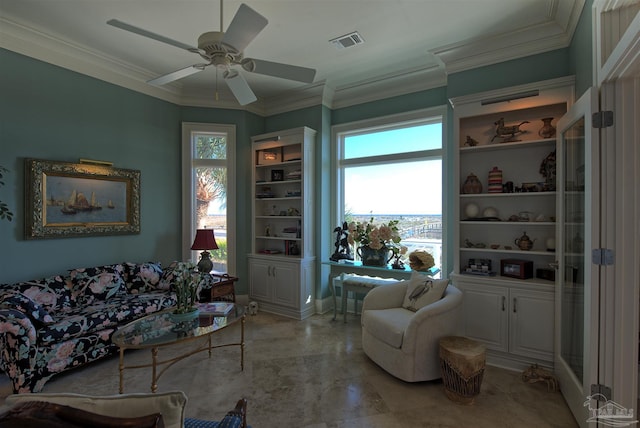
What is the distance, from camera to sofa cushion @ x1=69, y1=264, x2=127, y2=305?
3227 millimetres

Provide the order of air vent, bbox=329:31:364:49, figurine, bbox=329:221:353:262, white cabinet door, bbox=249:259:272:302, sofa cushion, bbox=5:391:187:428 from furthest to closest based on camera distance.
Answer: white cabinet door, bbox=249:259:272:302, figurine, bbox=329:221:353:262, air vent, bbox=329:31:364:49, sofa cushion, bbox=5:391:187:428

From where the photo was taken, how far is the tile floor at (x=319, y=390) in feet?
7.07

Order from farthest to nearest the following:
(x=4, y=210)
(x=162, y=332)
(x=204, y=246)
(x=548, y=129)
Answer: (x=204, y=246) < (x=548, y=129) < (x=4, y=210) < (x=162, y=332)

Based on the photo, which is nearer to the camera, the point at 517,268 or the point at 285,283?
the point at 517,268

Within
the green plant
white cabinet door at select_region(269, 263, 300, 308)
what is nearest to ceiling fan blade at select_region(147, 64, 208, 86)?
the green plant

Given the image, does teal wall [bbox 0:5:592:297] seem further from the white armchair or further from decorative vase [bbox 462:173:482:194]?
the white armchair

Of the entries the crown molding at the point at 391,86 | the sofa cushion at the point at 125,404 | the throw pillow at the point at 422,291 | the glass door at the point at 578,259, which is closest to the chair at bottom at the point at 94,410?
the sofa cushion at the point at 125,404

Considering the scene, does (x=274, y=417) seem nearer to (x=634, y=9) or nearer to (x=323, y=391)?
(x=323, y=391)

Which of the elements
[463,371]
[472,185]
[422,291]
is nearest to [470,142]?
[472,185]

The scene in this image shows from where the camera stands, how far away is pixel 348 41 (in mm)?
3205

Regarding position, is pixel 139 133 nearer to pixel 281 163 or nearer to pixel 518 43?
pixel 281 163

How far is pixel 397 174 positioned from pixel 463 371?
2.59m

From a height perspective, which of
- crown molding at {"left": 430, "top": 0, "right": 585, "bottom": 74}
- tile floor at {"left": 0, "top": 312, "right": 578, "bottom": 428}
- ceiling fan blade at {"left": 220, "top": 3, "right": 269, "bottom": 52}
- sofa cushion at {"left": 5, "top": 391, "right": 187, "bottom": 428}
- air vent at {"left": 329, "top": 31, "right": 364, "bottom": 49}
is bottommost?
tile floor at {"left": 0, "top": 312, "right": 578, "bottom": 428}

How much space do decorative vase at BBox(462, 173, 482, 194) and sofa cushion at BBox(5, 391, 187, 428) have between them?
3130 mm
